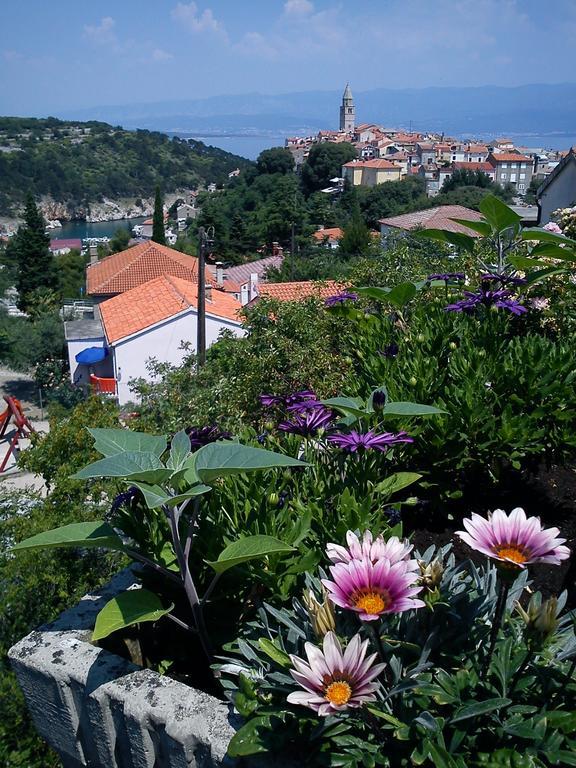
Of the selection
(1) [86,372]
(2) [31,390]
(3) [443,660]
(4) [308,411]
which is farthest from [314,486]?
(2) [31,390]

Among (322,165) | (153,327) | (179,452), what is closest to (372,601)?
(179,452)

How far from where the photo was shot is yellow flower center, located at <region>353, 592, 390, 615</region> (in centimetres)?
143

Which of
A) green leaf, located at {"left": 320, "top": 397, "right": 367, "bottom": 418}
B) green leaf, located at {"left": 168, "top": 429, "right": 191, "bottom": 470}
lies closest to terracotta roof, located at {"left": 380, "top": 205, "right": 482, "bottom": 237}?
green leaf, located at {"left": 320, "top": 397, "right": 367, "bottom": 418}

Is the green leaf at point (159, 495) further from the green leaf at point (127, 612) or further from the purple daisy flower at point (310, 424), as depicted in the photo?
the purple daisy flower at point (310, 424)

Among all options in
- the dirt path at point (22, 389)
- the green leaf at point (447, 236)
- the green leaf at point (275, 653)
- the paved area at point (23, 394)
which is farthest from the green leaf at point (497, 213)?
the dirt path at point (22, 389)

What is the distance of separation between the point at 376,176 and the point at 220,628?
9852 cm

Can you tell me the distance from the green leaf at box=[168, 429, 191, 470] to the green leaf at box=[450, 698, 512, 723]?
0.92 m

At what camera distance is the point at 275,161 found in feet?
275

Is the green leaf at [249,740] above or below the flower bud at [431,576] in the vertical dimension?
below

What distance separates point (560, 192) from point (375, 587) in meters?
21.4

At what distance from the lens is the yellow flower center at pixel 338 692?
4.41ft

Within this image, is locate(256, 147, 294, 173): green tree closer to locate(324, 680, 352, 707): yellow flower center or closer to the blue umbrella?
the blue umbrella

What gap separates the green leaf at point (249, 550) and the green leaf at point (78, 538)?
11.5 inches

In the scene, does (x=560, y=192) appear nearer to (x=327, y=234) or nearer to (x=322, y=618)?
(x=322, y=618)
